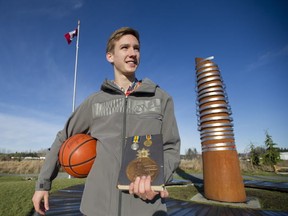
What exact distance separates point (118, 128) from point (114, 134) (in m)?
0.06

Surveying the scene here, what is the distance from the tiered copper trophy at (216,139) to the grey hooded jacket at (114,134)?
4.53 m

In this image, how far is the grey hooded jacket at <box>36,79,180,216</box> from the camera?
1.61 metres

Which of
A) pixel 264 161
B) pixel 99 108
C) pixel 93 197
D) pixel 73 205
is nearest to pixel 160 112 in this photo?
pixel 99 108

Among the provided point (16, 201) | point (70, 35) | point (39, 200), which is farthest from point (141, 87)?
point (70, 35)

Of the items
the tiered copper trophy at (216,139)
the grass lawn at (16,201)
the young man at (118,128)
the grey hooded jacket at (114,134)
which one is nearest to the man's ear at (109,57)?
the young man at (118,128)

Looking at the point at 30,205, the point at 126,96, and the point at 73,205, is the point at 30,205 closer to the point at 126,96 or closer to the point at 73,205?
the point at 73,205

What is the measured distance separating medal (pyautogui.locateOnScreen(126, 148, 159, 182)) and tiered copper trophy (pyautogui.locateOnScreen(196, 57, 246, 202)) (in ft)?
16.6

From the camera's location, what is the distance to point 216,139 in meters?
6.04

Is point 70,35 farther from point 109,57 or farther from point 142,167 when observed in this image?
point 142,167

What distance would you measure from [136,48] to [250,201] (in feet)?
18.4

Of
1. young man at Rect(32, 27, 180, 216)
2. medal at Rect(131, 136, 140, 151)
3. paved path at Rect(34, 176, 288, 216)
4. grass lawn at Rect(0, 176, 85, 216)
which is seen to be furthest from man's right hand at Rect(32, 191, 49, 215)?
grass lawn at Rect(0, 176, 85, 216)

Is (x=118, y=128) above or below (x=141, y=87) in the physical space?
below

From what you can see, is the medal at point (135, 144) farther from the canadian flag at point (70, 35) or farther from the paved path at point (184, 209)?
the canadian flag at point (70, 35)

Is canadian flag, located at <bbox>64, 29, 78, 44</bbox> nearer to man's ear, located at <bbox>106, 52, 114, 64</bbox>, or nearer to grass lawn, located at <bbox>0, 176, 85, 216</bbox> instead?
grass lawn, located at <bbox>0, 176, 85, 216</bbox>
